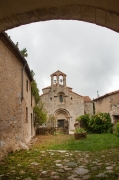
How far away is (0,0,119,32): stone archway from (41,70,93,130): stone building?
85.0 ft

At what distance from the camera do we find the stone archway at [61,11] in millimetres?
2230

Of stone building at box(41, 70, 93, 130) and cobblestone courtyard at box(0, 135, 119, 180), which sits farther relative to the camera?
stone building at box(41, 70, 93, 130)

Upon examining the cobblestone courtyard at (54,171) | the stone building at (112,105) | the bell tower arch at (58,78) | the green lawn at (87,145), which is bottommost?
the green lawn at (87,145)

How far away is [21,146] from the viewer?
8320 mm

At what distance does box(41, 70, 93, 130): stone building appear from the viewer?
28.8 metres

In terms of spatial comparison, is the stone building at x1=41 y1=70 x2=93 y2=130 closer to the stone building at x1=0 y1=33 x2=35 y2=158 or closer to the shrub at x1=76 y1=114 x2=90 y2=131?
the shrub at x1=76 y1=114 x2=90 y2=131

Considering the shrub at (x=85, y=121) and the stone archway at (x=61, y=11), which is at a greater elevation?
the stone archway at (x=61, y=11)

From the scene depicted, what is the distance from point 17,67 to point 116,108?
9.56 meters

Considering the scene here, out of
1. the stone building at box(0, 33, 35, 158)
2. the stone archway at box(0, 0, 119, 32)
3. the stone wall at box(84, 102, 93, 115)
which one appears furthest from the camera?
the stone wall at box(84, 102, 93, 115)

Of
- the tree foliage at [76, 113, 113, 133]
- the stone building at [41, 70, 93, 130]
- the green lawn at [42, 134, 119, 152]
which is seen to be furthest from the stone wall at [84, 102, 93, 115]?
the green lawn at [42, 134, 119, 152]

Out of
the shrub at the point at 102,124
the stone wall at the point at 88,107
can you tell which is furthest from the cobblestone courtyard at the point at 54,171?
the stone wall at the point at 88,107

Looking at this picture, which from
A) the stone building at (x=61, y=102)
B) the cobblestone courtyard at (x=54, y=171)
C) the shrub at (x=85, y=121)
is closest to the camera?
the cobblestone courtyard at (x=54, y=171)

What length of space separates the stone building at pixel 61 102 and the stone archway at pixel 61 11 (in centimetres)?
2592

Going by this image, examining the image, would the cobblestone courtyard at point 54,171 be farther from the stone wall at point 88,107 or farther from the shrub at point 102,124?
the stone wall at point 88,107
